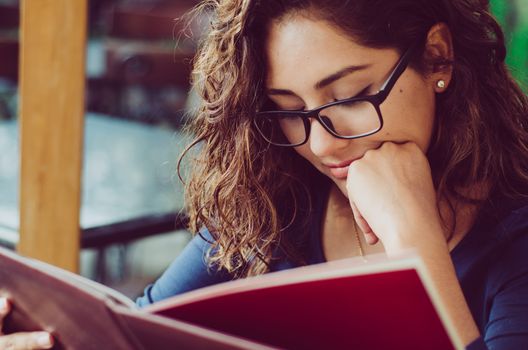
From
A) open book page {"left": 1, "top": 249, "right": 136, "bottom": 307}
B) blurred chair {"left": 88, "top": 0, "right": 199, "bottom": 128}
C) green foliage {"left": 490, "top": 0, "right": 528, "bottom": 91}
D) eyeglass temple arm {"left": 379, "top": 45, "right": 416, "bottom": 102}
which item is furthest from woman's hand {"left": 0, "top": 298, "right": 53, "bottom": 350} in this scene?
blurred chair {"left": 88, "top": 0, "right": 199, "bottom": 128}

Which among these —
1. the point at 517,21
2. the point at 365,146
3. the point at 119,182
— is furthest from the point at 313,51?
the point at 517,21

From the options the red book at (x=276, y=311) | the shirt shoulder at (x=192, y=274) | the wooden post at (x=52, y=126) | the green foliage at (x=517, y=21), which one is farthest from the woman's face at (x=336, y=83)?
the green foliage at (x=517, y=21)

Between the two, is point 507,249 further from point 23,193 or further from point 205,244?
point 23,193

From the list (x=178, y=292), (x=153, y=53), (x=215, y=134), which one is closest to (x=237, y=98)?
(x=215, y=134)

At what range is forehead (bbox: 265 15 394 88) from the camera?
1.07 metres


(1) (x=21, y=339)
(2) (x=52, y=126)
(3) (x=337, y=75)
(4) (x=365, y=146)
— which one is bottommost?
(1) (x=21, y=339)

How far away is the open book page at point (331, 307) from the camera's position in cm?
63

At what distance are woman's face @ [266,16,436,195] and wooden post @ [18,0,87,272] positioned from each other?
0.59 metres

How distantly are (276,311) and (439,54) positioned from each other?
62 centimetres

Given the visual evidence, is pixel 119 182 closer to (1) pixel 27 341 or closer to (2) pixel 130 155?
(2) pixel 130 155

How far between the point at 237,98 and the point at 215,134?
0.40 feet

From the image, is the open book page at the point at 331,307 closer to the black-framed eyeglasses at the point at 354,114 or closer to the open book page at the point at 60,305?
the open book page at the point at 60,305

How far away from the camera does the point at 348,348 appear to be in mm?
757

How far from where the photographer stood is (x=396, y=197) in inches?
39.8
